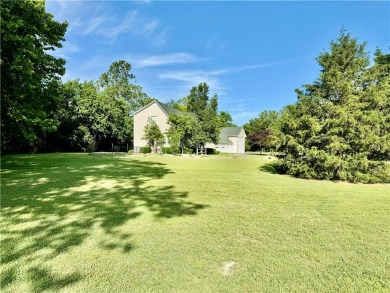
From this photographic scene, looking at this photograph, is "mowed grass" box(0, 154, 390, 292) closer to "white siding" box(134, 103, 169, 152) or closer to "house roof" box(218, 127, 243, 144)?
"white siding" box(134, 103, 169, 152)

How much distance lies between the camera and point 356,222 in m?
4.17

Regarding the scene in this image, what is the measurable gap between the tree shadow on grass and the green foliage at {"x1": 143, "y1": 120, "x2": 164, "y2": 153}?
2155cm

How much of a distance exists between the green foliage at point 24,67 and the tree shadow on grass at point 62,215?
405cm

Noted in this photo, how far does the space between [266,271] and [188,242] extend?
44.1 inches

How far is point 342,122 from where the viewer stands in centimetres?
960

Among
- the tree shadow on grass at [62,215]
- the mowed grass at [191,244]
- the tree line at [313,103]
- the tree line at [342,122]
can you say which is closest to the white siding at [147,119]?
the tree line at [313,103]

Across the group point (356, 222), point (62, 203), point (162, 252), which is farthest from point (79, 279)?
point (356, 222)

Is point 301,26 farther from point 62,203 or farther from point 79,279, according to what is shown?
point 79,279

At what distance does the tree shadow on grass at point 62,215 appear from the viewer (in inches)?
105

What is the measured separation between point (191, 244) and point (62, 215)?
102 inches

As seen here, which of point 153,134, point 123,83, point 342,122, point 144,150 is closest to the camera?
point 342,122

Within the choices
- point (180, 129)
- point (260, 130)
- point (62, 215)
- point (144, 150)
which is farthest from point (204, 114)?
point (62, 215)

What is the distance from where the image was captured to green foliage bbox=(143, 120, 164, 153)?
29125 millimetres

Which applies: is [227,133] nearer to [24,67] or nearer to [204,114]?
[204,114]
